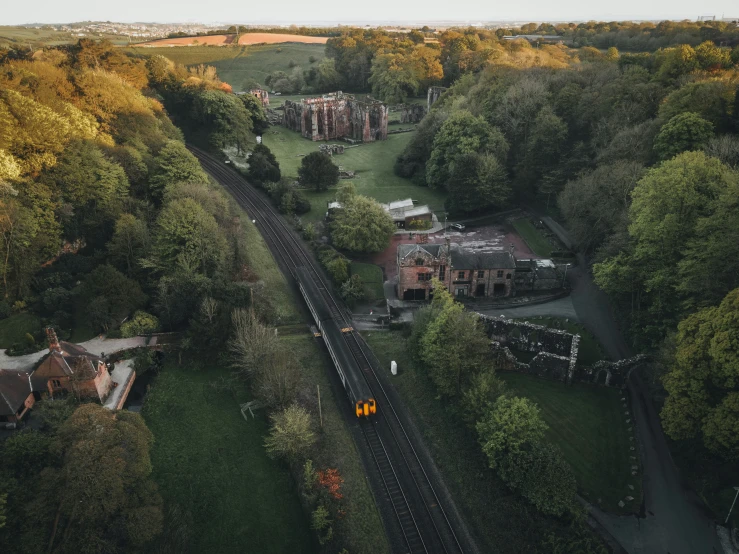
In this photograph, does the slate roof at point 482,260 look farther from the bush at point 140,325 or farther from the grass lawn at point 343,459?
the bush at point 140,325

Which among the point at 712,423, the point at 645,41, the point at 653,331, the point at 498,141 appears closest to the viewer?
the point at 712,423


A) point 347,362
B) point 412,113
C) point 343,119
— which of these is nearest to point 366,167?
point 343,119

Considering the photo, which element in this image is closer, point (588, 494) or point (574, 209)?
point (588, 494)

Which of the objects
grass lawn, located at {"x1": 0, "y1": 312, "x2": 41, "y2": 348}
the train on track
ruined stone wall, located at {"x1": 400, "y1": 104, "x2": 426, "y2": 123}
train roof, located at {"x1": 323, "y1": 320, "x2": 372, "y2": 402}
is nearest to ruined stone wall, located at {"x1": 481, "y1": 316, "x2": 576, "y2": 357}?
train roof, located at {"x1": 323, "y1": 320, "x2": 372, "y2": 402}

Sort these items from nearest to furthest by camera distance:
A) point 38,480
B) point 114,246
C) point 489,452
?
point 38,480
point 489,452
point 114,246

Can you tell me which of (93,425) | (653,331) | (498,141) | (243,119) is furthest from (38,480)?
(243,119)

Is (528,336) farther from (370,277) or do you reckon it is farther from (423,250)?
(370,277)

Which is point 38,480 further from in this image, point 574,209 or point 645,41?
→ point 645,41

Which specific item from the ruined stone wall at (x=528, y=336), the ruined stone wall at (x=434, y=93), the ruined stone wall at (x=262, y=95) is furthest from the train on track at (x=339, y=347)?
the ruined stone wall at (x=262, y=95)
